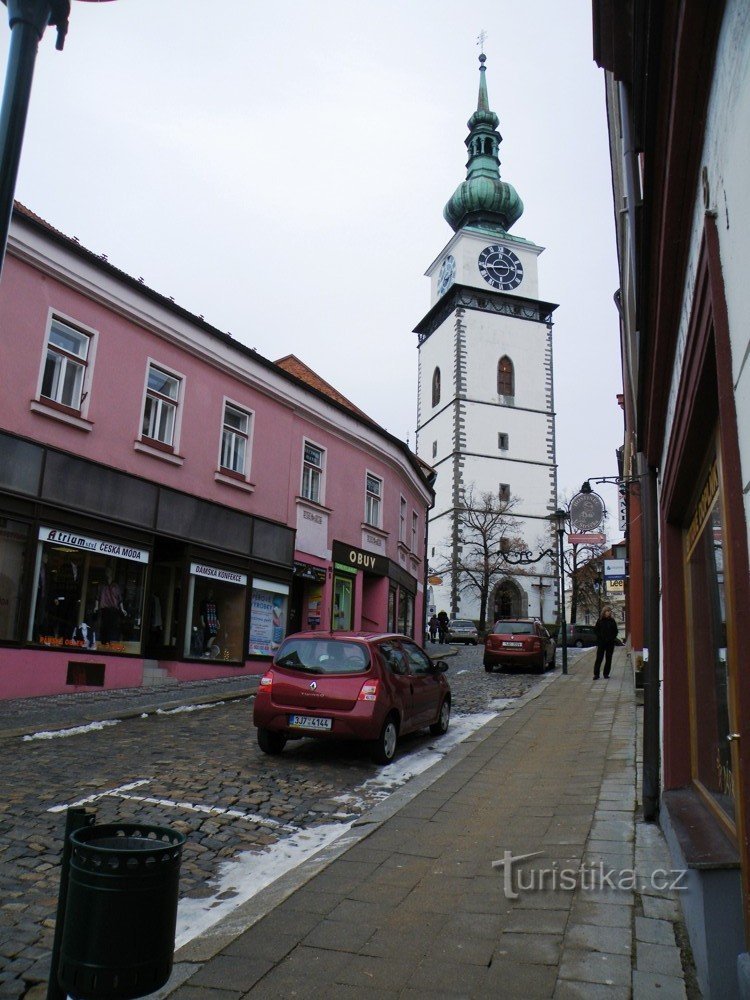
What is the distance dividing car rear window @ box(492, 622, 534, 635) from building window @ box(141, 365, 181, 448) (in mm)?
11541

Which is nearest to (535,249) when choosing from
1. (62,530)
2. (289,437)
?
(289,437)

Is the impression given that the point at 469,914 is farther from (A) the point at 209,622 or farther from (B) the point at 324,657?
(A) the point at 209,622

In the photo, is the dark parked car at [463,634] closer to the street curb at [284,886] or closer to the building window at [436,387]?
the building window at [436,387]

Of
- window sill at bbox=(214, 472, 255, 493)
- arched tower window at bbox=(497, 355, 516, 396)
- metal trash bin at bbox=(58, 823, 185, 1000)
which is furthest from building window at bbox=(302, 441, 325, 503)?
arched tower window at bbox=(497, 355, 516, 396)

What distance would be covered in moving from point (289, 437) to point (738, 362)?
18.5 meters

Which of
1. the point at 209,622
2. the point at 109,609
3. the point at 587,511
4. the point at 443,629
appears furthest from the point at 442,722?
the point at 443,629

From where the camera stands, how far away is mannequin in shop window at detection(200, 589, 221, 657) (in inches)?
691

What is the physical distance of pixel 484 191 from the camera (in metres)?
75.6

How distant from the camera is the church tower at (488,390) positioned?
213ft

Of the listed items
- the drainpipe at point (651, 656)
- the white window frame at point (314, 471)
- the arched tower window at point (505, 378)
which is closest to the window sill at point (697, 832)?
the drainpipe at point (651, 656)

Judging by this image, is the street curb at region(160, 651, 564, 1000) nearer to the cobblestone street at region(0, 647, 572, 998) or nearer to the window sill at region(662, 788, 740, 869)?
the cobblestone street at region(0, 647, 572, 998)

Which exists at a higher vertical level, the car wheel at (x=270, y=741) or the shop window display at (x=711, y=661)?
the shop window display at (x=711, y=661)

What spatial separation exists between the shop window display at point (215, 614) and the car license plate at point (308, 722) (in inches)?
315

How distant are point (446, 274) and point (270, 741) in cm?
7034
